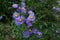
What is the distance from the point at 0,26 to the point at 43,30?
0.50m

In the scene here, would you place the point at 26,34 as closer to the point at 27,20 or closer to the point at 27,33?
the point at 27,33

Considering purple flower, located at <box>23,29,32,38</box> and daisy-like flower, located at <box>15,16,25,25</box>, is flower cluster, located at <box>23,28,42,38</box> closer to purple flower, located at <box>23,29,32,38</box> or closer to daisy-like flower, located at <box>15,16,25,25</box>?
purple flower, located at <box>23,29,32,38</box>

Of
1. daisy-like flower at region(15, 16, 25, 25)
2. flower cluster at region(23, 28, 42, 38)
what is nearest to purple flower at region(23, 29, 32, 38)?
flower cluster at region(23, 28, 42, 38)

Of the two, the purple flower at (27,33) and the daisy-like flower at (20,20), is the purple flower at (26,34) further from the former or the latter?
the daisy-like flower at (20,20)

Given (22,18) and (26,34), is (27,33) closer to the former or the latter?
(26,34)

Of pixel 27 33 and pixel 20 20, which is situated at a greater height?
pixel 20 20

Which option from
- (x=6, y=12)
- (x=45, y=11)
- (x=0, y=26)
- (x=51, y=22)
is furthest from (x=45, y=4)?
(x=0, y=26)

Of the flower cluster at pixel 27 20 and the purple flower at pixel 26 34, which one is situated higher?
the flower cluster at pixel 27 20

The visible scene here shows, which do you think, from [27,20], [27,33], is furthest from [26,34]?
[27,20]

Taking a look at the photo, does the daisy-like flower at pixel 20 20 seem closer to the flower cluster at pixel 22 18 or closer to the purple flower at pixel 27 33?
the flower cluster at pixel 22 18

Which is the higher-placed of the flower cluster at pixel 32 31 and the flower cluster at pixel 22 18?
the flower cluster at pixel 22 18

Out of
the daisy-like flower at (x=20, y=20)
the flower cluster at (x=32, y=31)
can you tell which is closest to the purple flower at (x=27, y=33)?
the flower cluster at (x=32, y=31)

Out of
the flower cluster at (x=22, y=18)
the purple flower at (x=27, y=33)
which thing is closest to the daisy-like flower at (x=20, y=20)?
the flower cluster at (x=22, y=18)

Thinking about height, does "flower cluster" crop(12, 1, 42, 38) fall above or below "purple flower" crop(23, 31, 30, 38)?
above
